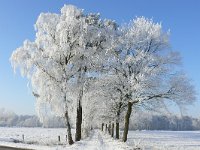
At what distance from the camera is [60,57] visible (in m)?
35.2

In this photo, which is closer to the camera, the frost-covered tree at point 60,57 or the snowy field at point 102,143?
the snowy field at point 102,143

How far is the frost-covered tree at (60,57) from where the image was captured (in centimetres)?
3491

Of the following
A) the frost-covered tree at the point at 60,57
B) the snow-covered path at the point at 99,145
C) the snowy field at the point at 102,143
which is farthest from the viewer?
the frost-covered tree at the point at 60,57

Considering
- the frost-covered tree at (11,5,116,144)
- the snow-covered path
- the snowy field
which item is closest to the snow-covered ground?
the snowy field

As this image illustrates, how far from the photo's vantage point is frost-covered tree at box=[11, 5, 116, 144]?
3491cm

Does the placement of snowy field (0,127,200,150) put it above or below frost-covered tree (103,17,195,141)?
below

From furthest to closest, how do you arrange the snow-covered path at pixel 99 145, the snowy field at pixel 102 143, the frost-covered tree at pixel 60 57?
the frost-covered tree at pixel 60 57
the snowy field at pixel 102 143
the snow-covered path at pixel 99 145

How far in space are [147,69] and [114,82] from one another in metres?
4.16

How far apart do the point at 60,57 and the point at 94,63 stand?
351cm

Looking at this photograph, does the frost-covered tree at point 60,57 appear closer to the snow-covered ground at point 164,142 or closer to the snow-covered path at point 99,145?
the snow-covered path at point 99,145

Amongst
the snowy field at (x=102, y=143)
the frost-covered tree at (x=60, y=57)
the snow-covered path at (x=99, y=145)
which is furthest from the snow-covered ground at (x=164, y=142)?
the frost-covered tree at (x=60, y=57)

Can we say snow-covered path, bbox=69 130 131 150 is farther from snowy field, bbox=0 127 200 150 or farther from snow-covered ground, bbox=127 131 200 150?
snow-covered ground, bbox=127 131 200 150

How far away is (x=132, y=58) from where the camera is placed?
37.6 metres

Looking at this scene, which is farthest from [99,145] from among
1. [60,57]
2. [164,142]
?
[164,142]
